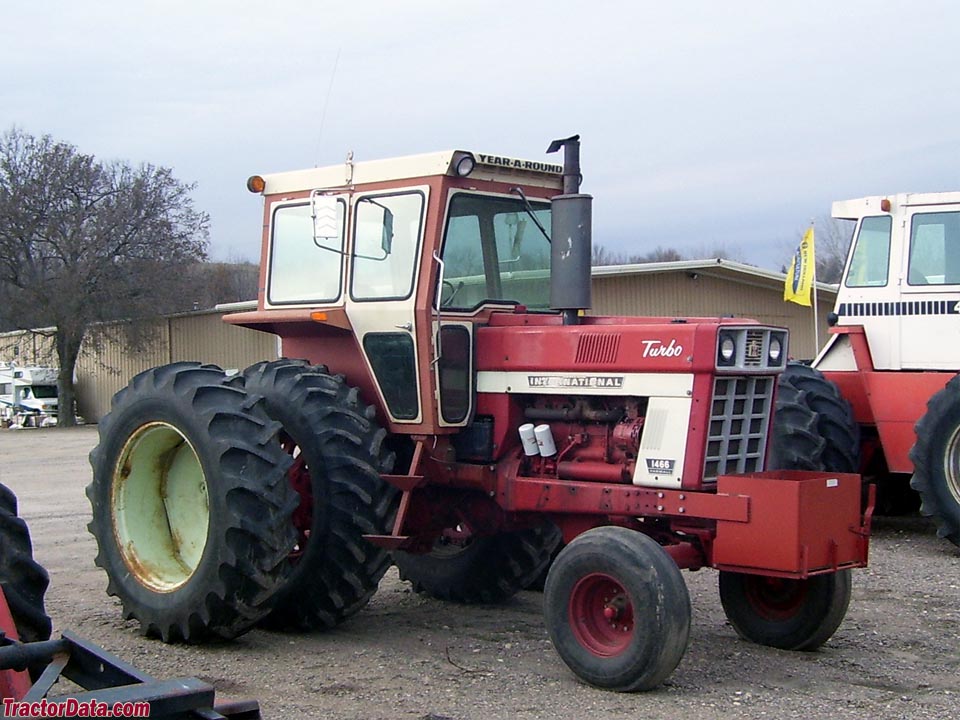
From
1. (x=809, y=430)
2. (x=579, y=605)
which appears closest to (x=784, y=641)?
(x=579, y=605)

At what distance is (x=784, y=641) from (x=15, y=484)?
41.5 feet

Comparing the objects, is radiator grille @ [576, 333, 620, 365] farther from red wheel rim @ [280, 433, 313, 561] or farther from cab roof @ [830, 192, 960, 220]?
cab roof @ [830, 192, 960, 220]

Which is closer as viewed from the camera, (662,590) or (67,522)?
(662,590)

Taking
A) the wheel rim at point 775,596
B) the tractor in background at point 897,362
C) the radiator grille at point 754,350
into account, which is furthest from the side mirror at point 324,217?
the tractor in background at point 897,362

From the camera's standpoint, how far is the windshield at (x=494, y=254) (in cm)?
709

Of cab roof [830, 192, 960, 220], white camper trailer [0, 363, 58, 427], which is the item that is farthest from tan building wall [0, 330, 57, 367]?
cab roof [830, 192, 960, 220]

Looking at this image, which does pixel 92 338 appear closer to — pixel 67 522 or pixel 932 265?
pixel 67 522

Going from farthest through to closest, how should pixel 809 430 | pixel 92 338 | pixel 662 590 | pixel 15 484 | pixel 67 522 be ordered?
pixel 92 338 → pixel 15 484 → pixel 67 522 → pixel 809 430 → pixel 662 590

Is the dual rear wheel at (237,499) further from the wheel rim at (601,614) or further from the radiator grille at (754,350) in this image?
the radiator grille at (754,350)

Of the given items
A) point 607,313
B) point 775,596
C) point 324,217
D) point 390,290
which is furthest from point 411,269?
point 607,313

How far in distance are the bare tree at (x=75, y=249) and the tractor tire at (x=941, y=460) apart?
2792 cm

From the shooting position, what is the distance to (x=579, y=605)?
6047 mm

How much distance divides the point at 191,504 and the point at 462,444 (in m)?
1.67

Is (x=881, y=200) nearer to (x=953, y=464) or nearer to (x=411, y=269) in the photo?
(x=953, y=464)
